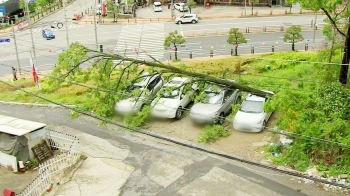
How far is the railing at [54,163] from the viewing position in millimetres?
14484

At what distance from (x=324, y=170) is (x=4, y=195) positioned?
1202 cm

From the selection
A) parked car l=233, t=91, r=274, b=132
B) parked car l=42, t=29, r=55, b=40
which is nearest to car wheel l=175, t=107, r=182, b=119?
parked car l=233, t=91, r=274, b=132

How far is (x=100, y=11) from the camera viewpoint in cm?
5466

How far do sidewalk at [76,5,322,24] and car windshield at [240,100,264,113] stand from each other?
3116 cm

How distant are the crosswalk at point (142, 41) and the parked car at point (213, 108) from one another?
15.3 meters

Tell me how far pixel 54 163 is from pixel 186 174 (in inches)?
209

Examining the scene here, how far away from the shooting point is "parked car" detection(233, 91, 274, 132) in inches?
731

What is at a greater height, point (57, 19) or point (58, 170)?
point (57, 19)

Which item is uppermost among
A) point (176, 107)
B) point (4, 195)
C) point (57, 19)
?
point (57, 19)

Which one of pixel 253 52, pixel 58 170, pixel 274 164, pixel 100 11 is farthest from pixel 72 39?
pixel 274 164

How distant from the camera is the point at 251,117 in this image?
18.7m

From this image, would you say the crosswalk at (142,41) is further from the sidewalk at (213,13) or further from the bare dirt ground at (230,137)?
the bare dirt ground at (230,137)

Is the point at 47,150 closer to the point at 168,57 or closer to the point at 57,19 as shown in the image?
the point at 168,57

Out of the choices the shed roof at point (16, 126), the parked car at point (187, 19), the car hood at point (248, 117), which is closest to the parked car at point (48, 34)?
the parked car at point (187, 19)
